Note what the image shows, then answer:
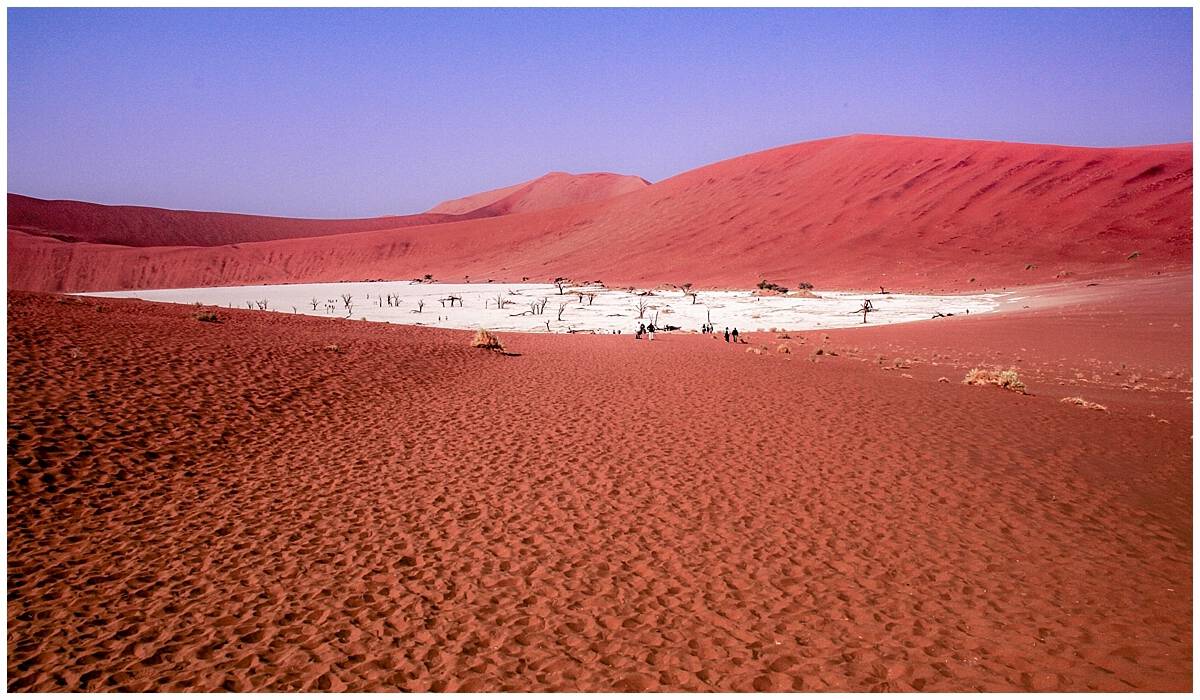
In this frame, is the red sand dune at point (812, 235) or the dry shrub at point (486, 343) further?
the red sand dune at point (812, 235)

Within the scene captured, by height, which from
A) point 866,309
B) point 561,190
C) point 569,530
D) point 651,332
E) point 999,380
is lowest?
point 569,530

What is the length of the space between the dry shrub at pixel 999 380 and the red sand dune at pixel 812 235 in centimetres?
2448

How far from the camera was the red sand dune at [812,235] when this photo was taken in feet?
132

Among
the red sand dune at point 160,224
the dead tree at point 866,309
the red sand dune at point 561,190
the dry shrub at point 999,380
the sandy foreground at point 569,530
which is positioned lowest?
the sandy foreground at point 569,530

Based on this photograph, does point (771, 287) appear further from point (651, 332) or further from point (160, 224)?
point (160, 224)

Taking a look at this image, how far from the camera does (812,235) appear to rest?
49.8 metres

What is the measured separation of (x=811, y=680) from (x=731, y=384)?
994cm

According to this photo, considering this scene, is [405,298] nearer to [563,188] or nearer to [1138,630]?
[1138,630]

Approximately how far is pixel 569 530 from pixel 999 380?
11271 millimetres

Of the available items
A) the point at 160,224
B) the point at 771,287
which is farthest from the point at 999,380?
the point at 160,224

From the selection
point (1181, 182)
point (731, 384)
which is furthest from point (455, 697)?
point (1181, 182)

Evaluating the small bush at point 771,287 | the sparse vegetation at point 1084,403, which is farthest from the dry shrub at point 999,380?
the small bush at point 771,287

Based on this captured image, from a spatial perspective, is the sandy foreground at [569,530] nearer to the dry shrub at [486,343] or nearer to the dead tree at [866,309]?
the dry shrub at [486,343]

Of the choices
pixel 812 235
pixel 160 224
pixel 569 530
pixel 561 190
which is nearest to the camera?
pixel 569 530
